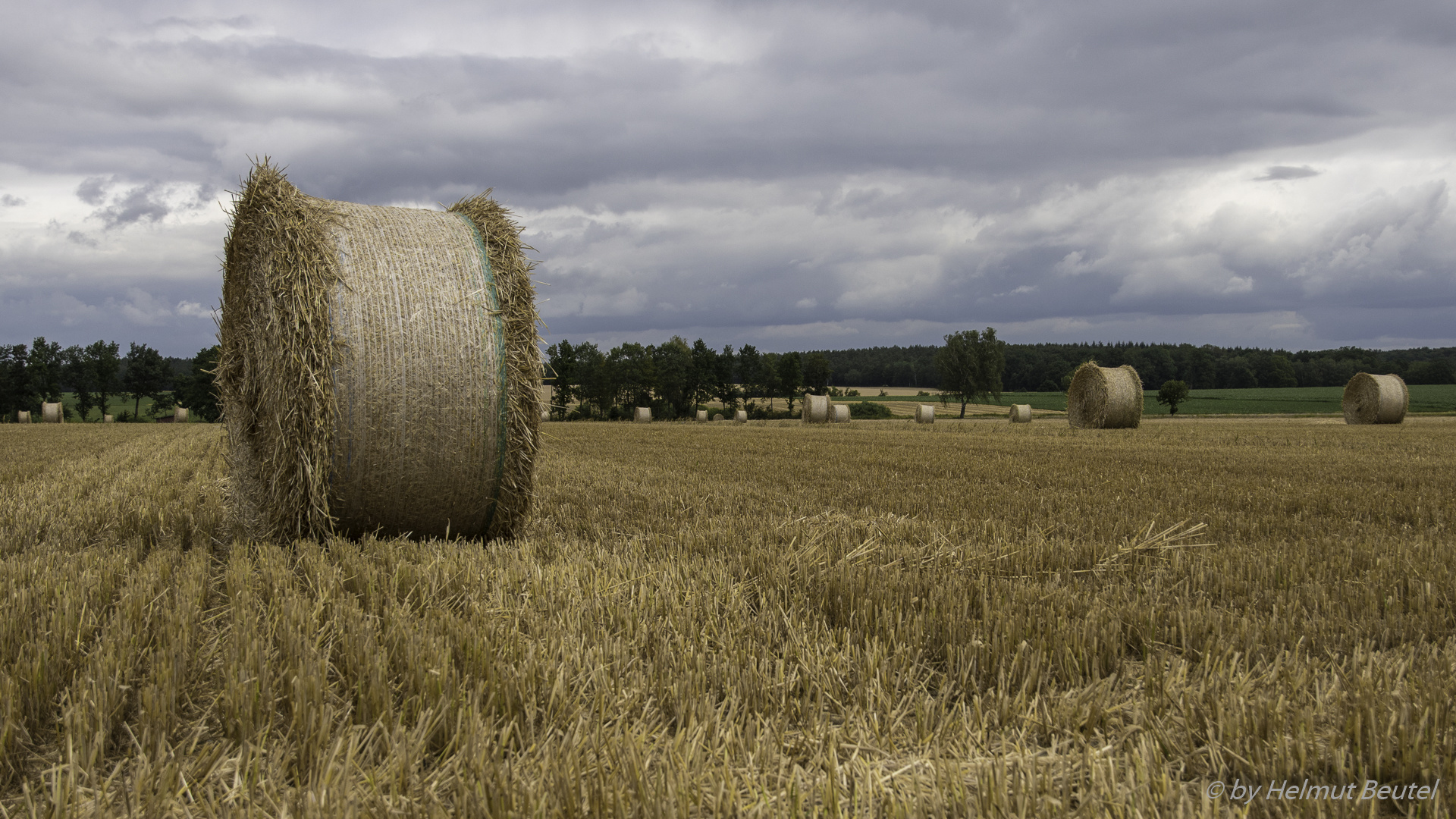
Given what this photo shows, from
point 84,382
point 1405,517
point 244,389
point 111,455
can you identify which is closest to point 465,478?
point 244,389

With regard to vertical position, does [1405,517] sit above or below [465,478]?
below

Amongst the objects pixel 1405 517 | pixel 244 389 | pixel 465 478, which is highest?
pixel 244 389

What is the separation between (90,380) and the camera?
58.8 m

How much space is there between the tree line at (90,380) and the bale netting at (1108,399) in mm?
53346

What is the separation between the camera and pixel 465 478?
17.9 feet

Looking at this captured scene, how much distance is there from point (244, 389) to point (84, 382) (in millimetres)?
67068

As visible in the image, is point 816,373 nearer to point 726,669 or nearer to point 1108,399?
point 1108,399


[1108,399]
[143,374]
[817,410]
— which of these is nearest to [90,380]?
[143,374]

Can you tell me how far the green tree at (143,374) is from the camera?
59.7 m

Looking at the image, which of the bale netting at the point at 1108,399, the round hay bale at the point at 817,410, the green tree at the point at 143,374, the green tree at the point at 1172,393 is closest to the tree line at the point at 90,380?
the green tree at the point at 143,374

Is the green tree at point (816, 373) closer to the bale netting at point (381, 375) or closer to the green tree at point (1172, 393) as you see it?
the green tree at point (1172, 393)

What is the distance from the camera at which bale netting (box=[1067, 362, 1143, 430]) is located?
23.8m

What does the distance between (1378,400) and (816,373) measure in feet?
170

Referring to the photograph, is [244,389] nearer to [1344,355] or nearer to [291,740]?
[291,740]
